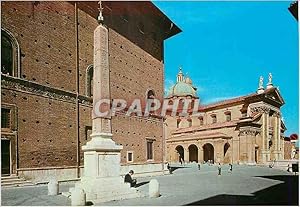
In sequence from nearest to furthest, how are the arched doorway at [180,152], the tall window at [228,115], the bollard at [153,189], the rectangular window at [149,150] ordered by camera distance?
the bollard at [153,189], the rectangular window at [149,150], the tall window at [228,115], the arched doorway at [180,152]

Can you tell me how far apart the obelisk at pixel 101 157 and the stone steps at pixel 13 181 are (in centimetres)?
432

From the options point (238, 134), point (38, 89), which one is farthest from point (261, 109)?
point (38, 89)

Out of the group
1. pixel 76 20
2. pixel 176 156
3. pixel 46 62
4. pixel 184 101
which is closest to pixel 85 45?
pixel 76 20

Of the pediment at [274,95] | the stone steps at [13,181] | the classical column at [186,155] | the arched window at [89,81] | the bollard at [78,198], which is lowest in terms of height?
the classical column at [186,155]

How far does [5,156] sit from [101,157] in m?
5.47

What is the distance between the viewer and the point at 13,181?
12320 millimetres

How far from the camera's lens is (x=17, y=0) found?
13.3 metres

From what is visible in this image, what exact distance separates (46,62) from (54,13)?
250 centimetres

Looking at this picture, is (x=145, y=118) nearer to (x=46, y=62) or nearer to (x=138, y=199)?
(x=46, y=62)

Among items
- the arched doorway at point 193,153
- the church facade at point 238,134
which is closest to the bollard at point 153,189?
the church facade at point 238,134

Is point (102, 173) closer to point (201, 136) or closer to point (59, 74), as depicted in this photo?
point (59, 74)

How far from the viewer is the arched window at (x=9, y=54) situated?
506 inches

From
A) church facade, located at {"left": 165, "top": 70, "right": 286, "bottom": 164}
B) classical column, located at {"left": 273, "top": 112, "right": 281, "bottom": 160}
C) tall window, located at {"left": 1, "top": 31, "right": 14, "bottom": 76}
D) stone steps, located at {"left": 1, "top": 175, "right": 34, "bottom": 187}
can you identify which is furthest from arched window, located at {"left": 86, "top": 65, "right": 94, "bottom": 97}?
classical column, located at {"left": 273, "top": 112, "right": 281, "bottom": 160}

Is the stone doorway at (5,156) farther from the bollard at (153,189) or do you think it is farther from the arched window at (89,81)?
the bollard at (153,189)
